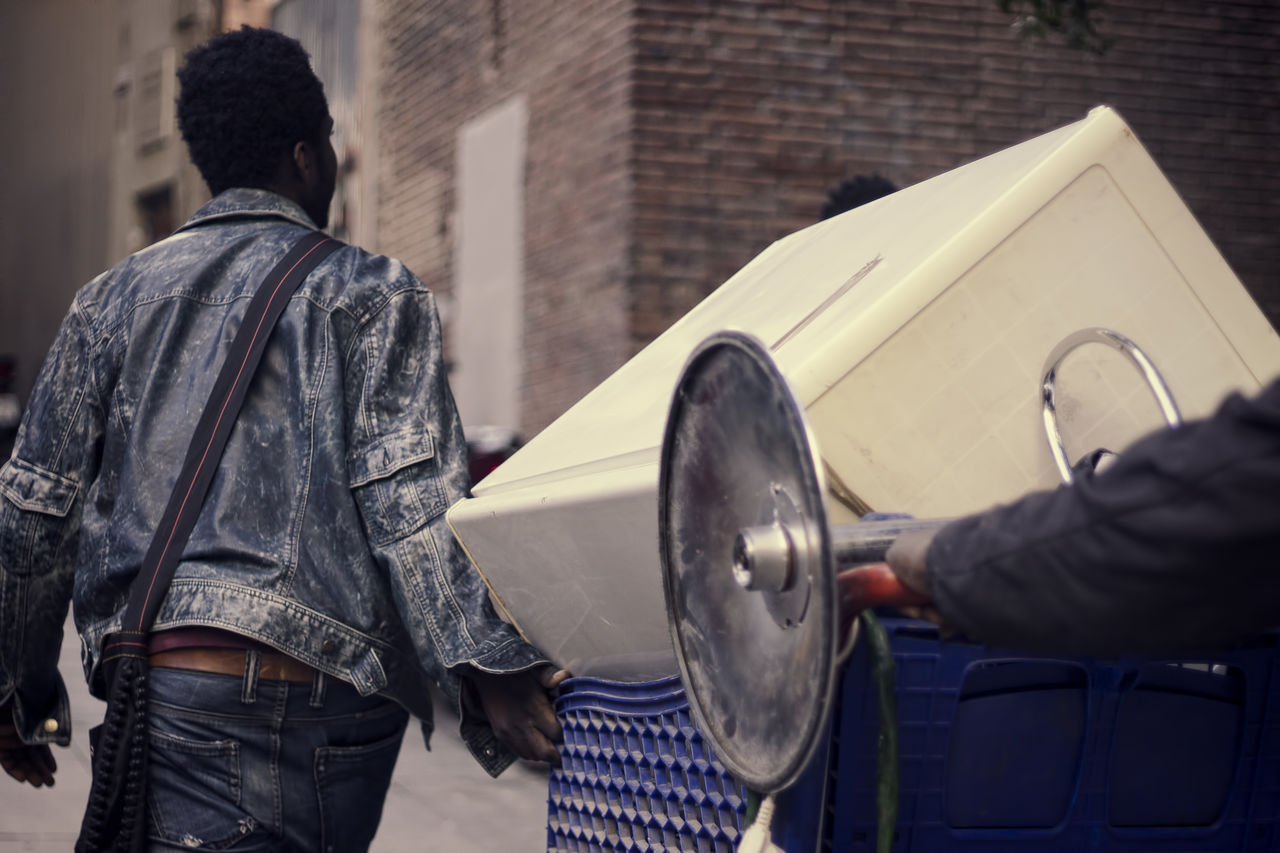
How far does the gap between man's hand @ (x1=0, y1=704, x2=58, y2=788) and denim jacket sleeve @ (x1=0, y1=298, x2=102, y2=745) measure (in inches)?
3.4

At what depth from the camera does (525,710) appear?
221 centimetres

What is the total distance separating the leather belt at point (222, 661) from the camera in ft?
7.30

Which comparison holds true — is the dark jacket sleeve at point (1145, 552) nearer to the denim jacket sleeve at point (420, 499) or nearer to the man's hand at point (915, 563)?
the man's hand at point (915, 563)

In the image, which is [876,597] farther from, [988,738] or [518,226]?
[518,226]

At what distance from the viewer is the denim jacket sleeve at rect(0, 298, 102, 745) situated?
244 centimetres

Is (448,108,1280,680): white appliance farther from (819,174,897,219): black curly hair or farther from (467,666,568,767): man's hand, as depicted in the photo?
(819,174,897,219): black curly hair

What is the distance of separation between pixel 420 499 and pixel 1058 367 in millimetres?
979

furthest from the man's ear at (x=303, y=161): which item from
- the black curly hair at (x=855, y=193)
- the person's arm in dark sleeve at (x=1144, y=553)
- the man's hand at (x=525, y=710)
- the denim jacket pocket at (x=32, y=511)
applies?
the black curly hair at (x=855, y=193)

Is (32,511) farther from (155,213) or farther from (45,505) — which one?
(155,213)

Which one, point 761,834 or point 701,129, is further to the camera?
point 701,129

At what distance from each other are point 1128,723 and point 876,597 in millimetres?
437

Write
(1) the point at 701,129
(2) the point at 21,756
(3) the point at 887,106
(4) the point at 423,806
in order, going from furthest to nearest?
1. (3) the point at 887,106
2. (1) the point at 701,129
3. (4) the point at 423,806
4. (2) the point at 21,756

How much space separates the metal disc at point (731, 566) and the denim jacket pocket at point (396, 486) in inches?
29.5

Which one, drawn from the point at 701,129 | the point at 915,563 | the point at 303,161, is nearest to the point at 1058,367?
the point at 915,563
